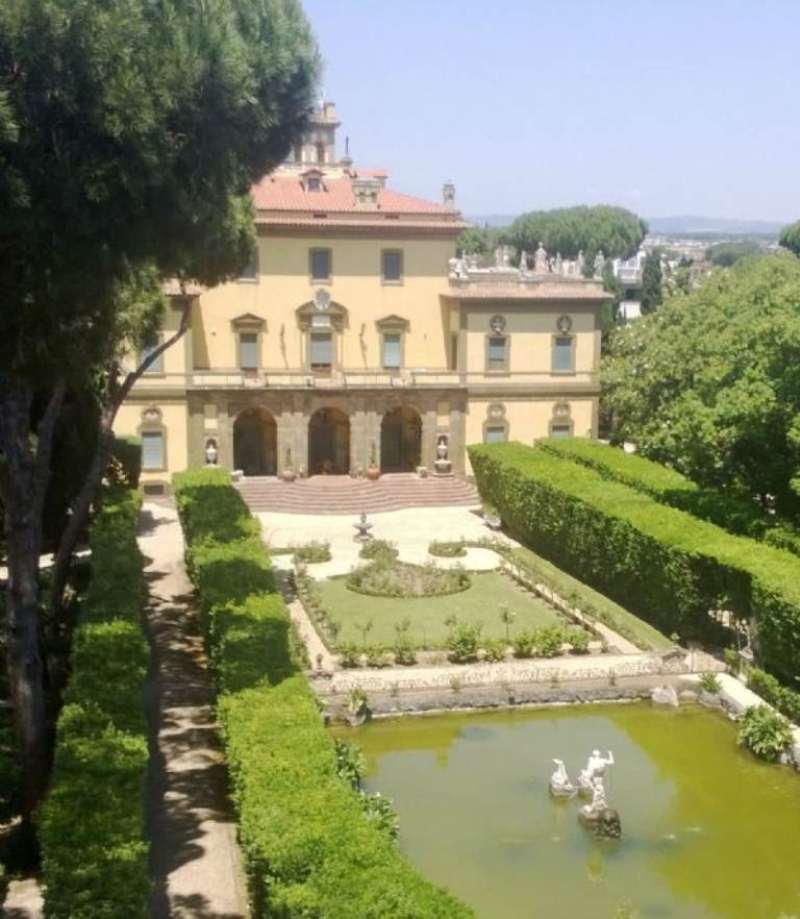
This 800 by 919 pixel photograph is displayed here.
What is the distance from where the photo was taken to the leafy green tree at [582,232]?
160375 mm

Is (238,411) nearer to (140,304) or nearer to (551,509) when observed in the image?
(551,509)

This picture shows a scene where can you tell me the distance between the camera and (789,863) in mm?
18000

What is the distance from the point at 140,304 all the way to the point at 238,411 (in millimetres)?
23346

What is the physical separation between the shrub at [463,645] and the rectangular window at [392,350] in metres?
24.2

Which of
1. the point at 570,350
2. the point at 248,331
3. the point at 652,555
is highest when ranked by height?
the point at 248,331

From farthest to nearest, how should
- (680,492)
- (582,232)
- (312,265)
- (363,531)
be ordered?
(582,232)
(312,265)
(363,531)
(680,492)

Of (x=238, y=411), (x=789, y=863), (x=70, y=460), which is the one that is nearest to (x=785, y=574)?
(x=789, y=863)

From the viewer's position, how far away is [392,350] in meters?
50.1

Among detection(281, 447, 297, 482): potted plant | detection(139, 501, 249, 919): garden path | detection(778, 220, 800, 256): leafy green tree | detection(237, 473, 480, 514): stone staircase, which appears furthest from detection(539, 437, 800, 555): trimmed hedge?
detection(778, 220, 800, 256): leafy green tree

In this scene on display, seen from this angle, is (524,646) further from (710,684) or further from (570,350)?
(570,350)

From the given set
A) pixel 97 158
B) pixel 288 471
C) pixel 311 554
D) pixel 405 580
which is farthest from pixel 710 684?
pixel 288 471

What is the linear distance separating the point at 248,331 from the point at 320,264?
4113 millimetres

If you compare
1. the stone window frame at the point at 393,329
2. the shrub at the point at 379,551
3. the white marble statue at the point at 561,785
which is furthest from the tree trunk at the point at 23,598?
the stone window frame at the point at 393,329

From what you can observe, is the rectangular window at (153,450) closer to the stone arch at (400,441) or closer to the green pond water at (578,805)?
the stone arch at (400,441)
